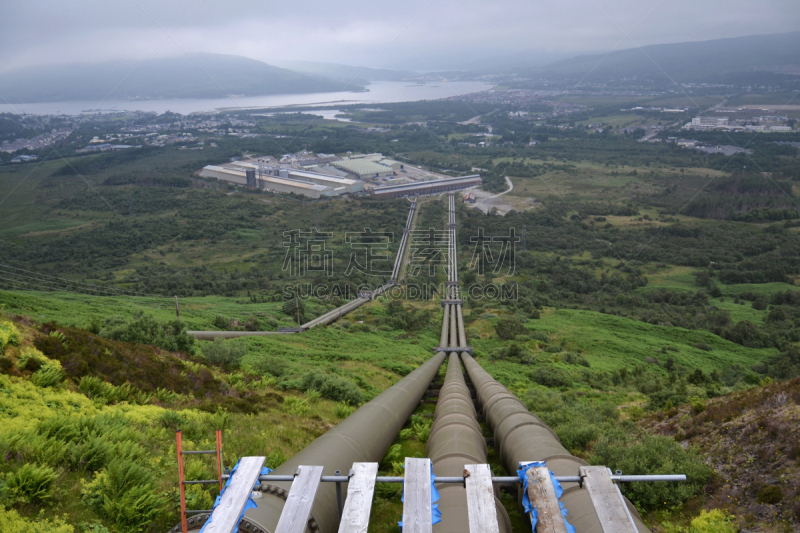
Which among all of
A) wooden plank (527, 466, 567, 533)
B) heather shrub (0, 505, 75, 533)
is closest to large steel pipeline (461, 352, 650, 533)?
wooden plank (527, 466, 567, 533)

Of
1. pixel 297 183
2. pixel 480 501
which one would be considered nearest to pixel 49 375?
pixel 480 501

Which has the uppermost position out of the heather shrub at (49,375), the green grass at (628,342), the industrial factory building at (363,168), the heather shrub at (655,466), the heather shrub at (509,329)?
the industrial factory building at (363,168)

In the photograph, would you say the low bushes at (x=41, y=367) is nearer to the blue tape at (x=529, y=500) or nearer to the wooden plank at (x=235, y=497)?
the wooden plank at (x=235, y=497)

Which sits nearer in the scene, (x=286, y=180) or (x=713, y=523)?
(x=713, y=523)

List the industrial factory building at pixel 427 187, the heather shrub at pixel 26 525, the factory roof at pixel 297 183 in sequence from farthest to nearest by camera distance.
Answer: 1. the industrial factory building at pixel 427 187
2. the factory roof at pixel 297 183
3. the heather shrub at pixel 26 525

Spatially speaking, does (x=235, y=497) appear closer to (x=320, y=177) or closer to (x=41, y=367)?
(x=41, y=367)

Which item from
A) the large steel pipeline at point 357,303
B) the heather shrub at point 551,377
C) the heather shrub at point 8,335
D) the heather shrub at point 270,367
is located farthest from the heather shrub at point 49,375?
the large steel pipeline at point 357,303

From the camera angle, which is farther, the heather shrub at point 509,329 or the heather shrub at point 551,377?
the heather shrub at point 509,329

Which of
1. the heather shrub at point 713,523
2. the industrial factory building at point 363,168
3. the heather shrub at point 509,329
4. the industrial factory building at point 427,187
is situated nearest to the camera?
the heather shrub at point 713,523
